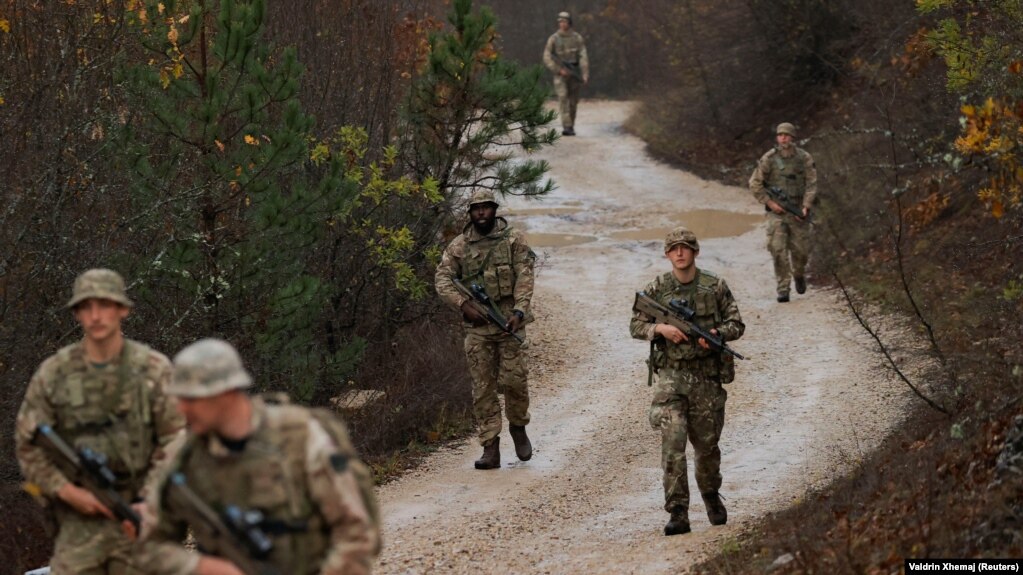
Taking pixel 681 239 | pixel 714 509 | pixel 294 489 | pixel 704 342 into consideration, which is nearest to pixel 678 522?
pixel 714 509

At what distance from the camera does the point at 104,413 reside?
18.9ft

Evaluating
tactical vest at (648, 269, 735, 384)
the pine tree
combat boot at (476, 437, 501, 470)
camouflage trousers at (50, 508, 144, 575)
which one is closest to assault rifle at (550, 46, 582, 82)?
the pine tree

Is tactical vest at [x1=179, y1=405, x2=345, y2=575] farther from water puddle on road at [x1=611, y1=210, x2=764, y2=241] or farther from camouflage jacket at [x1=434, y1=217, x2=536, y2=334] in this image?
water puddle on road at [x1=611, y1=210, x2=764, y2=241]

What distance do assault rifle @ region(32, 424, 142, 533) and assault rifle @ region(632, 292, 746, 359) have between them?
4007mm

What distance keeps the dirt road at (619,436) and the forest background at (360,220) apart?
1.97ft

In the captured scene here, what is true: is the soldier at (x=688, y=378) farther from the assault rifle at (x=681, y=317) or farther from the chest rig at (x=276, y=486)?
the chest rig at (x=276, y=486)

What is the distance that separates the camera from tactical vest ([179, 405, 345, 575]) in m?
4.38

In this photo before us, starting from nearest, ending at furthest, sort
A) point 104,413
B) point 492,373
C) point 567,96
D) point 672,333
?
point 104,413 < point 672,333 < point 492,373 < point 567,96


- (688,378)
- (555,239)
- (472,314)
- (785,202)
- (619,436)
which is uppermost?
(785,202)

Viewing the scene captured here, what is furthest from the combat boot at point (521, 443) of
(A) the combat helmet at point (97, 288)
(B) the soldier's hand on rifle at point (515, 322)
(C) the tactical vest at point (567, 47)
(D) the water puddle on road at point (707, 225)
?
(C) the tactical vest at point (567, 47)

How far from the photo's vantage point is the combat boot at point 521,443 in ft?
35.7

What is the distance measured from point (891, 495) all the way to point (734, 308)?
1.66m

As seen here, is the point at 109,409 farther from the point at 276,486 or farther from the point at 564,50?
the point at 564,50

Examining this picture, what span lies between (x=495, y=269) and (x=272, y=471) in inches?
241
